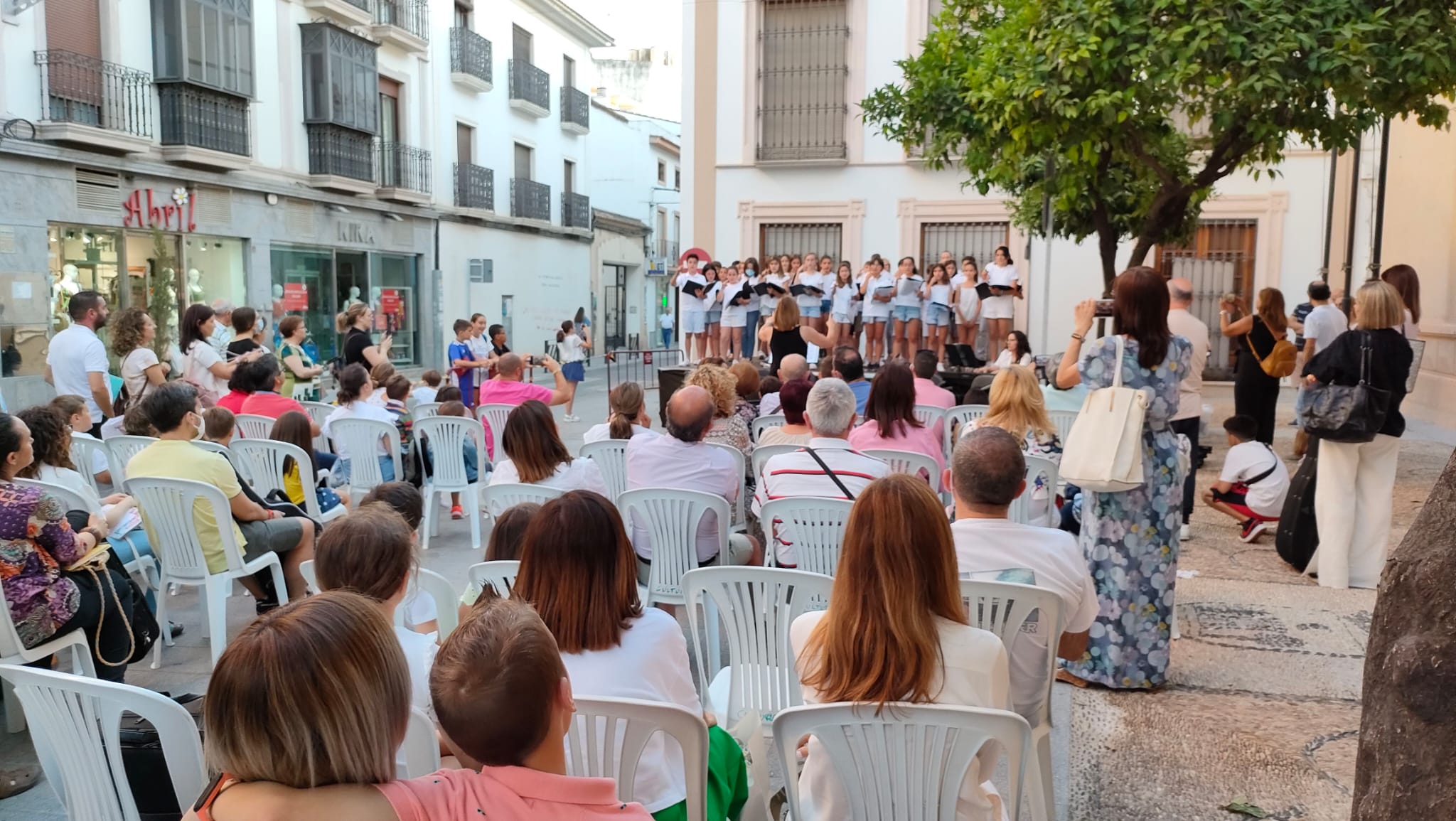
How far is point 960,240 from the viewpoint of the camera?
1881 centimetres

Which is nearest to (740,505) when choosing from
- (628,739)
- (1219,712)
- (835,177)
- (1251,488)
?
(1219,712)

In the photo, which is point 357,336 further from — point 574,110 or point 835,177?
point 574,110

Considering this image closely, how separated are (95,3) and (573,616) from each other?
52.9ft

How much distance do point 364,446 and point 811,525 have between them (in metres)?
4.07

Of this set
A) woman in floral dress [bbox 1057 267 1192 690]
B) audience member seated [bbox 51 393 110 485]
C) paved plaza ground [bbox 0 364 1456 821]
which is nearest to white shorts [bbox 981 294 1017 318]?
paved plaza ground [bbox 0 364 1456 821]

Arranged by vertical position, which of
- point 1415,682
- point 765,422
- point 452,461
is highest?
point 1415,682

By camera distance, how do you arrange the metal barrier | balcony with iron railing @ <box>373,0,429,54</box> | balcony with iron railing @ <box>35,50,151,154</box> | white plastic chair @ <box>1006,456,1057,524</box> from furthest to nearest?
1. balcony with iron railing @ <box>373,0,429,54</box>
2. the metal barrier
3. balcony with iron railing @ <box>35,50,151,154</box>
4. white plastic chair @ <box>1006,456,1057,524</box>

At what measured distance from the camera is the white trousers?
18.8ft

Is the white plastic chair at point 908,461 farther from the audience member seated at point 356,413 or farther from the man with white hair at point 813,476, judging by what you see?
the audience member seated at point 356,413

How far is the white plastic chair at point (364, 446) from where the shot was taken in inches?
280

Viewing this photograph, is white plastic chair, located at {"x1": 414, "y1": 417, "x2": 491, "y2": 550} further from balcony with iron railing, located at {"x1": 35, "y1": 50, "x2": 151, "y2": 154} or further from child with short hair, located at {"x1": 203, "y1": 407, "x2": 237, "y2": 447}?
balcony with iron railing, located at {"x1": 35, "y1": 50, "x2": 151, "y2": 154}

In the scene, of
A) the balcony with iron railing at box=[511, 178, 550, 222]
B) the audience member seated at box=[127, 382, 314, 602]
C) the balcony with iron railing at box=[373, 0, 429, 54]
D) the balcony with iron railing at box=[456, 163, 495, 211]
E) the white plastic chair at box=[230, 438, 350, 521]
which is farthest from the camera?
the balcony with iron railing at box=[511, 178, 550, 222]

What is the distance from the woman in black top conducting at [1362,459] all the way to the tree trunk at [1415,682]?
4.40m

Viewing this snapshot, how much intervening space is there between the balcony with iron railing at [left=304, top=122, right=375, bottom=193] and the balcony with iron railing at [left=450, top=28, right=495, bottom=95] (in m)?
3.91
